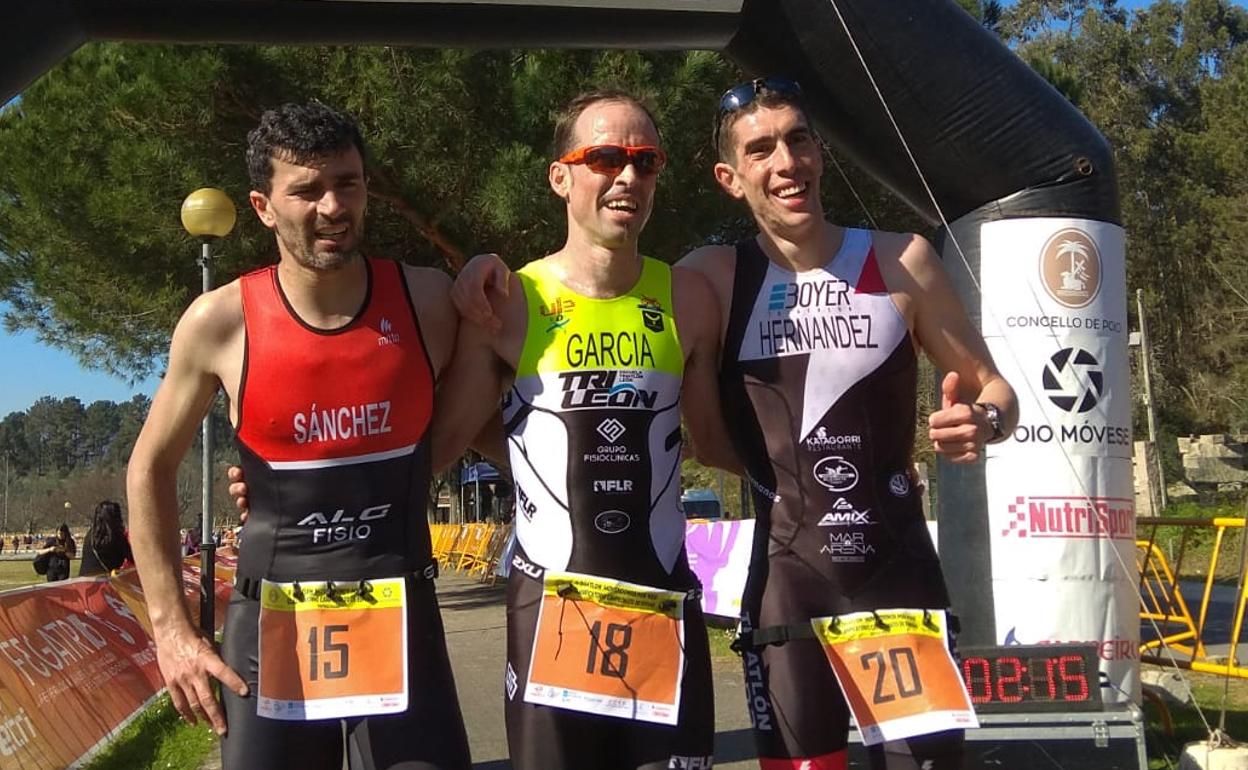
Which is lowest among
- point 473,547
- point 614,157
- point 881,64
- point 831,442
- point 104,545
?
point 473,547

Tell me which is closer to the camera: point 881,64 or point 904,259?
point 904,259

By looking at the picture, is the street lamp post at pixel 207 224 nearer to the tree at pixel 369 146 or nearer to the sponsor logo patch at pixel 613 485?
the tree at pixel 369 146

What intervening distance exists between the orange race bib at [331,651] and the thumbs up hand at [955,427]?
122cm

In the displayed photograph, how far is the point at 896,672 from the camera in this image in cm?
256

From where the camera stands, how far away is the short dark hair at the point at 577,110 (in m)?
2.79

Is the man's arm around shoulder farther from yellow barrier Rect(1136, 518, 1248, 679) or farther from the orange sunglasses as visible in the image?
yellow barrier Rect(1136, 518, 1248, 679)

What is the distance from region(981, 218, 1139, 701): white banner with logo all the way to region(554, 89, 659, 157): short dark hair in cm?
354

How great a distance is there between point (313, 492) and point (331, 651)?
0.35m

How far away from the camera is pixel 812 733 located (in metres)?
2.59

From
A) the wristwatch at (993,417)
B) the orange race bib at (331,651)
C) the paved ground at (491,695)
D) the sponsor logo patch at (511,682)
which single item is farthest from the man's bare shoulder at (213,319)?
the paved ground at (491,695)

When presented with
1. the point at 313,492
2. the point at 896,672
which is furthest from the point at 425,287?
the point at 896,672

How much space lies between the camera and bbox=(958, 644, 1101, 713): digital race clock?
188 inches

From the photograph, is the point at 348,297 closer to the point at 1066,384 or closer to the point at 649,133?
the point at 649,133

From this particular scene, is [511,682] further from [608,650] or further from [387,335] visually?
[387,335]
